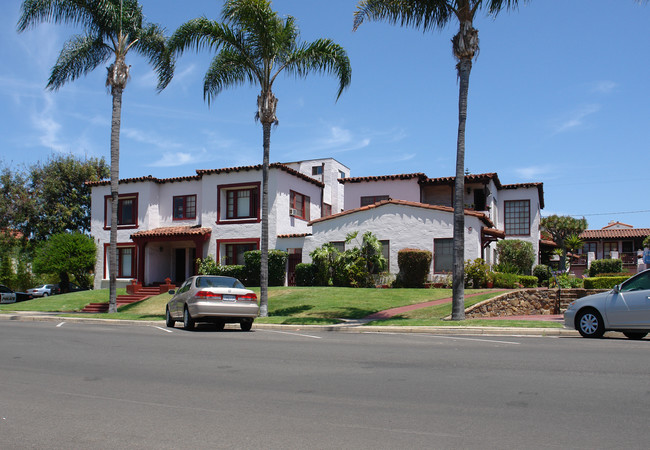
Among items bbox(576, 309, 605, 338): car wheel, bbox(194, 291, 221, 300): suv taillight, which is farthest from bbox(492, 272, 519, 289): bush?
bbox(194, 291, 221, 300): suv taillight

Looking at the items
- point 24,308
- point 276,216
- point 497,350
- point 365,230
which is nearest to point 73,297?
point 24,308

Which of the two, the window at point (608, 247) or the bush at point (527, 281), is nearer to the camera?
the bush at point (527, 281)

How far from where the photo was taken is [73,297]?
3173cm

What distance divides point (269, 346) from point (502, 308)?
11.3m

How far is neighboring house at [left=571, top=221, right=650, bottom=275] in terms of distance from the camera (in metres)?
48.1

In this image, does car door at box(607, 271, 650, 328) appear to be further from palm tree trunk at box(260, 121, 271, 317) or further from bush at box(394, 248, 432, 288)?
bush at box(394, 248, 432, 288)

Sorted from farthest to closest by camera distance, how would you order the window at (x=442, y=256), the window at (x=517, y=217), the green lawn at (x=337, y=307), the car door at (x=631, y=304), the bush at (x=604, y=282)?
the window at (x=517, y=217)
the window at (x=442, y=256)
the bush at (x=604, y=282)
the green lawn at (x=337, y=307)
the car door at (x=631, y=304)

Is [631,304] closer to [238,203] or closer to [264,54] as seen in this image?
[264,54]

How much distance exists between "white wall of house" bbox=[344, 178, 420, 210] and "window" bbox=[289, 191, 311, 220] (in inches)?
94.1

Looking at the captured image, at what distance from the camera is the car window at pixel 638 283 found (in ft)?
41.5

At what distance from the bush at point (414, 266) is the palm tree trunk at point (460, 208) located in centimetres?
884

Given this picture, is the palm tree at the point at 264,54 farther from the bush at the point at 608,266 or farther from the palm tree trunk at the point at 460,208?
the bush at the point at 608,266

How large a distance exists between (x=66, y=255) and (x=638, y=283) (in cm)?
3178

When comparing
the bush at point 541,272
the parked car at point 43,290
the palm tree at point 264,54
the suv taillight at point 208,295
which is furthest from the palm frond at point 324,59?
the parked car at point 43,290
